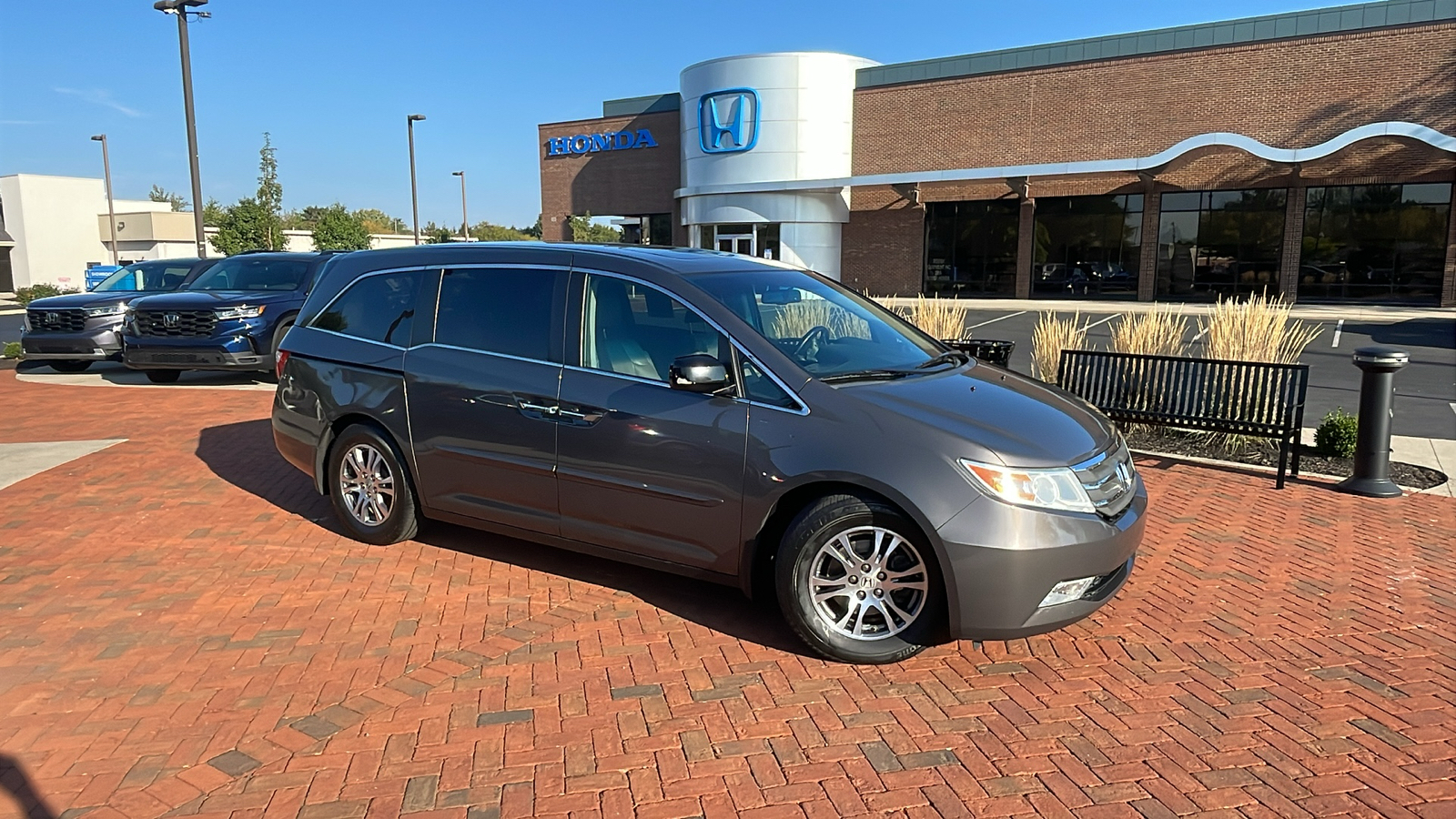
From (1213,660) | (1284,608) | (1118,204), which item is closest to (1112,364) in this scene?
(1284,608)

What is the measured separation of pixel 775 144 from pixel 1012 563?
31.6 metres

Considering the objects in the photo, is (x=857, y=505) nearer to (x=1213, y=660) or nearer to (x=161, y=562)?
(x=1213, y=660)

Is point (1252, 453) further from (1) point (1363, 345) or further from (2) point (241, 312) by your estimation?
(1) point (1363, 345)

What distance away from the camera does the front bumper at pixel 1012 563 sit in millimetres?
3725

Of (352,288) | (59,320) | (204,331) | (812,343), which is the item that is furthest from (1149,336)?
(59,320)

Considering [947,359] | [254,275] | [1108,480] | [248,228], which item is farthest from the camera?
[248,228]

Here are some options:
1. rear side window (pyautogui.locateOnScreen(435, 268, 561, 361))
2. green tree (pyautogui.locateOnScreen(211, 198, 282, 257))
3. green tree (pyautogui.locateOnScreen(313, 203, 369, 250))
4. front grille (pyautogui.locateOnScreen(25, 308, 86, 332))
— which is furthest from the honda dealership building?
rear side window (pyautogui.locateOnScreen(435, 268, 561, 361))

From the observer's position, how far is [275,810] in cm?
302

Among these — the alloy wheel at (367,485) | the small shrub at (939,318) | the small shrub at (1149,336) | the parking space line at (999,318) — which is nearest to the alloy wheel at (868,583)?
the alloy wheel at (367,485)

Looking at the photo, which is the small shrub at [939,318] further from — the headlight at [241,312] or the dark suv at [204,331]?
the headlight at [241,312]

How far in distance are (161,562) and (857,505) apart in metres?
4.13

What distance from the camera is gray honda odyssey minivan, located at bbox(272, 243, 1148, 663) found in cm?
383

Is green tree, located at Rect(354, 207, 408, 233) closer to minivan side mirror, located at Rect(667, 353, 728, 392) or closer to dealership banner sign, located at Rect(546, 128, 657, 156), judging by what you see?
dealership banner sign, located at Rect(546, 128, 657, 156)

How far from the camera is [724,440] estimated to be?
4.19 m
